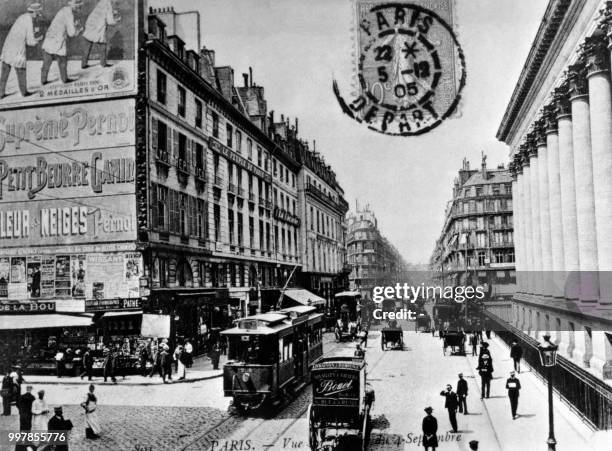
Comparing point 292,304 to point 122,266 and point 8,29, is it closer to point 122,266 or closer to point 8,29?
point 122,266

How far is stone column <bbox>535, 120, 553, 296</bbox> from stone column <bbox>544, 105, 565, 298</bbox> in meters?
0.75

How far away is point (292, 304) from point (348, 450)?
90.1 feet

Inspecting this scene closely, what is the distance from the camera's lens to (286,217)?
4625cm

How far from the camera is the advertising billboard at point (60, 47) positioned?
22.2 metres

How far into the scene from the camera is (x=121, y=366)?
2509 cm

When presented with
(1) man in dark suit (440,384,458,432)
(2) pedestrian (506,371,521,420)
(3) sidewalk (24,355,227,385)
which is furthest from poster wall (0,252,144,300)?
(2) pedestrian (506,371,521,420)

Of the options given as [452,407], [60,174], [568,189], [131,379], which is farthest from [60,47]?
[568,189]

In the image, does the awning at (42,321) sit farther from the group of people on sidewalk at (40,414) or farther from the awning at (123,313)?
the group of people on sidewalk at (40,414)

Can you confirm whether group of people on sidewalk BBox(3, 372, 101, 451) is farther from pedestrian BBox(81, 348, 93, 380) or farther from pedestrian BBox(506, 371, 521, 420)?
pedestrian BBox(506, 371, 521, 420)

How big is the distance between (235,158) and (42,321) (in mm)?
17449

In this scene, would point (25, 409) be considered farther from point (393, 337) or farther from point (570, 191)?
point (570, 191)

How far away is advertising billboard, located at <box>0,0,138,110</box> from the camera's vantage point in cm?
2216

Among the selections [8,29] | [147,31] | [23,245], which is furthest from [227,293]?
[8,29]

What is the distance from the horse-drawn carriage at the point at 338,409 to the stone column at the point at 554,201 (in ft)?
54.2
